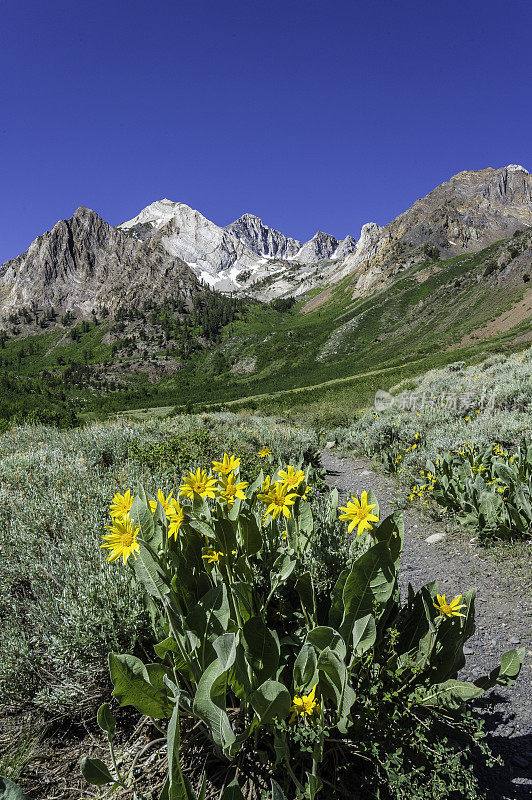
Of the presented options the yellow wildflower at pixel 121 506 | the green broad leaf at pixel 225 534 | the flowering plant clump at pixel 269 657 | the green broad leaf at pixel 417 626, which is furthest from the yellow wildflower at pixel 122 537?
the green broad leaf at pixel 417 626

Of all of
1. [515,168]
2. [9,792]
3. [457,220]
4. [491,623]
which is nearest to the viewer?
[9,792]

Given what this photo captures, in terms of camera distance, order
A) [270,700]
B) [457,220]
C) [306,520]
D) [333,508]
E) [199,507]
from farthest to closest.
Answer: [457,220] → [333,508] → [306,520] → [199,507] → [270,700]

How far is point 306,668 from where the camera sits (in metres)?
1.64

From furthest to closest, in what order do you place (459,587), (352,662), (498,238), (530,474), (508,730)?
(498,238) → (530,474) → (459,587) → (508,730) → (352,662)

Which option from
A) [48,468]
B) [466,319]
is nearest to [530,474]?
[48,468]

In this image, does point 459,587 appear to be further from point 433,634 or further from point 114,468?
point 114,468

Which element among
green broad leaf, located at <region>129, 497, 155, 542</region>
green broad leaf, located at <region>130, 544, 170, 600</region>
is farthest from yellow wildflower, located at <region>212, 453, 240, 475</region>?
green broad leaf, located at <region>130, 544, 170, 600</region>

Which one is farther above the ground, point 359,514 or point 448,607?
point 359,514

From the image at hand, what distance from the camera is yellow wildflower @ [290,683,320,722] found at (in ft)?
5.26

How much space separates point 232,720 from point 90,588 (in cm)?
117

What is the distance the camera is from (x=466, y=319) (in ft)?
222


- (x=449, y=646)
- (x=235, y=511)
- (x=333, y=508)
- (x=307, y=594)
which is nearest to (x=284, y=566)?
(x=307, y=594)

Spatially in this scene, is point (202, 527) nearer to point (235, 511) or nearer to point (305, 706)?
point (235, 511)

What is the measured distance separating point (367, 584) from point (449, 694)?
26.7 inches
